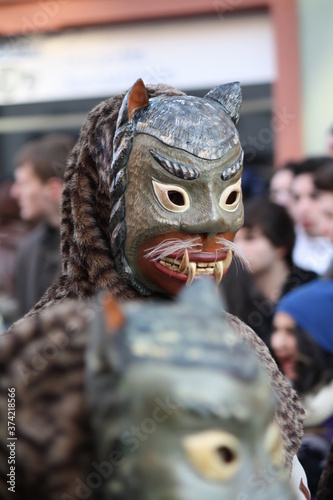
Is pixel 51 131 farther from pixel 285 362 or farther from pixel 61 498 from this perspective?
pixel 61 498

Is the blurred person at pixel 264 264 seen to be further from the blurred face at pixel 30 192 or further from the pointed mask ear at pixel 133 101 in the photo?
the pointed mask ear at pixel 133 101

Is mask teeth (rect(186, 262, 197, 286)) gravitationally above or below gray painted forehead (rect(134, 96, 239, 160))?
below

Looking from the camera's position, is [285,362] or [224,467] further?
[285,362]

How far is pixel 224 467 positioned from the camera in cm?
107

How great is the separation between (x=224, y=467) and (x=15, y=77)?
6.19m

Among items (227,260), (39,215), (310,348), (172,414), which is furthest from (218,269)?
(39,215)

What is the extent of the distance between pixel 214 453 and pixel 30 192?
3.46 m

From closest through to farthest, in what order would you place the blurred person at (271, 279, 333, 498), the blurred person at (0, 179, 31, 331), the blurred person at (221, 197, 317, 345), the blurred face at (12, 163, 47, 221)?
the blurred person at (271, 279, 333, 498) < the blurred person at (221, 197, 317, 345) < the blurred face at (12, 163, 47, 221) < the blurred person at (0, 179, 31, 331)

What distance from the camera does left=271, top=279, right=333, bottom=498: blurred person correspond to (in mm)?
3281

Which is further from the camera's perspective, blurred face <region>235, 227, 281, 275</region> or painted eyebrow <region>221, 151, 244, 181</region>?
blurred face <region>235, 227, 281, 275</region>

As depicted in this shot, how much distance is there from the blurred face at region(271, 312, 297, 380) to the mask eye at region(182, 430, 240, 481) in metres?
2.38

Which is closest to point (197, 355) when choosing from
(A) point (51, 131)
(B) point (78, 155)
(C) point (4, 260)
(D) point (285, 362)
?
(B) point (78, 155)

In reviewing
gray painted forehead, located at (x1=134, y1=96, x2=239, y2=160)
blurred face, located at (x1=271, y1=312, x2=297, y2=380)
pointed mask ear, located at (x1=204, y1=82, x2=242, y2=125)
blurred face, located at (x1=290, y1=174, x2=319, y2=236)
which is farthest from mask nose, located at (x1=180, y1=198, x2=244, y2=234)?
blurred face, located at (x1=290, y1=174, x2=319, y2=236)

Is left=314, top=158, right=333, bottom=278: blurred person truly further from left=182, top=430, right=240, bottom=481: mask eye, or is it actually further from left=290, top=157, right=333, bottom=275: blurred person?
left=182, top=430, right=240, bottom=481: mask eye
